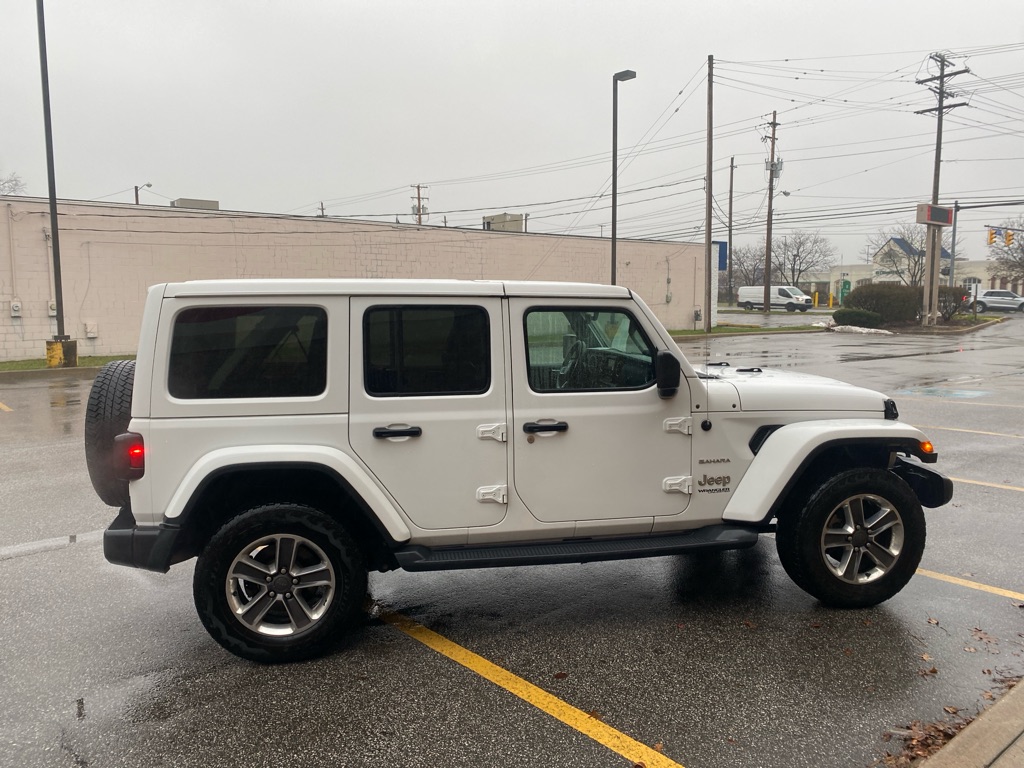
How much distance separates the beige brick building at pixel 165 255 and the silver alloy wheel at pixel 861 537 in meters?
23.0

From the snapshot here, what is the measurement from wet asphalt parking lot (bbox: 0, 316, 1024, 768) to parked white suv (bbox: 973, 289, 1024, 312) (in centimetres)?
5818

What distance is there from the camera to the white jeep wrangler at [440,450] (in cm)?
361

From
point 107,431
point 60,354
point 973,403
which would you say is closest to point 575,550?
point 107,431

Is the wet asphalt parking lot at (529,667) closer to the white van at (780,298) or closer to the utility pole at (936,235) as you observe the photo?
the utility pole at (936,235)

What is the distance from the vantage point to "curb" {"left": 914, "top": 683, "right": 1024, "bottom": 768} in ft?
9.23

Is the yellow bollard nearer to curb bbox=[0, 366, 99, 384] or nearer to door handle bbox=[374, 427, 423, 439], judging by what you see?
curb bbox=[0, 366, 99, 384]

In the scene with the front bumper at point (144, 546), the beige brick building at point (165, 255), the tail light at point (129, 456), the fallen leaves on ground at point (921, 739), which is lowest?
the fallen leaves on ground at point (921, 739)

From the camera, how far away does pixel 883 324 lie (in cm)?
3928

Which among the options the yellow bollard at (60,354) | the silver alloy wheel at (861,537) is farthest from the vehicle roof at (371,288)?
the yellow bollard at (60,354)

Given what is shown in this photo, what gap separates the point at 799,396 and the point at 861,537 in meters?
0.83

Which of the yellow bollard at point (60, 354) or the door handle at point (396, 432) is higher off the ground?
the door handle at point (396, 432)

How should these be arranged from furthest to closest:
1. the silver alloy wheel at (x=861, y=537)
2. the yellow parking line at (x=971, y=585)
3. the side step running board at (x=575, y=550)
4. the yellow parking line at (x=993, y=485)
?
the yellow parking line at (x=993, y=485)
the yellow parking line at (x=971, y=585)
the silver alloy wheel at (x=861, y=537)
the side step running board at (x=575, y=550)

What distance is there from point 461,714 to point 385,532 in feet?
3.09

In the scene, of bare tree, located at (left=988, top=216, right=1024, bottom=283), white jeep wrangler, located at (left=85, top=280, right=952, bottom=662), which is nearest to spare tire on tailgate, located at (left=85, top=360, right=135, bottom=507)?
white jeep wrangler, located at (left=85, top=280, right=952, bottom=662)
